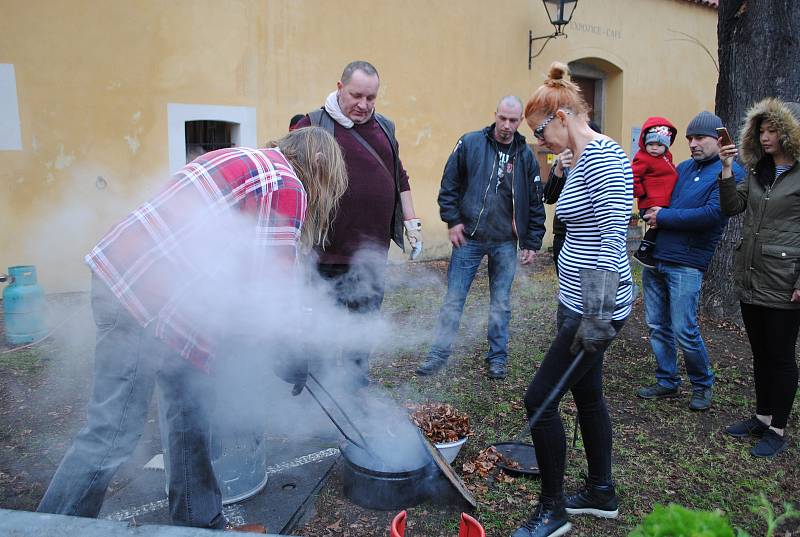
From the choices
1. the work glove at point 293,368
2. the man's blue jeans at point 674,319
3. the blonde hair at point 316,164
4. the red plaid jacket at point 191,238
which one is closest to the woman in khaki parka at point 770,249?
the man's blue jeans at point 674,319

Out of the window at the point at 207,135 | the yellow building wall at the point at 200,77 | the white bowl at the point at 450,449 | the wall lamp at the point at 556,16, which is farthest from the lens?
the wall lamp at the point at 556,16

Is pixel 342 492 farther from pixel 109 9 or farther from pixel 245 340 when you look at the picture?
pixel 109 9

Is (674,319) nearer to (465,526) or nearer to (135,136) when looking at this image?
(465,526)

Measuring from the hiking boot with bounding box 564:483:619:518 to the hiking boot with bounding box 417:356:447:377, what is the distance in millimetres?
2007

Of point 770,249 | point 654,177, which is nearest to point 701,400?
point 770,249

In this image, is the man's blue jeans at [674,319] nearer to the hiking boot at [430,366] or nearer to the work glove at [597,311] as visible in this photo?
the hiking boot at [430,366]

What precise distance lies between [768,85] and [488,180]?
3.58 meters

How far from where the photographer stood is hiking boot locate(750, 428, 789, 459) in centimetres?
348

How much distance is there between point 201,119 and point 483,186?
4.36 metres

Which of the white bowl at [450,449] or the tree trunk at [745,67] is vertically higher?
the tree trunk at [745,67]

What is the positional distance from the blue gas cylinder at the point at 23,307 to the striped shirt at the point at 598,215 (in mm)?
4904

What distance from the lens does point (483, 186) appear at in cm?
466

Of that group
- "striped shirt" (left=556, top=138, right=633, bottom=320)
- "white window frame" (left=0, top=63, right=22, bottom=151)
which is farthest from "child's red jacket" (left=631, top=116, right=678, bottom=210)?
"white window frame" (left=0, top=63, right=22, bottom=151)

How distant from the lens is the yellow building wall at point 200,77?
6.54m
